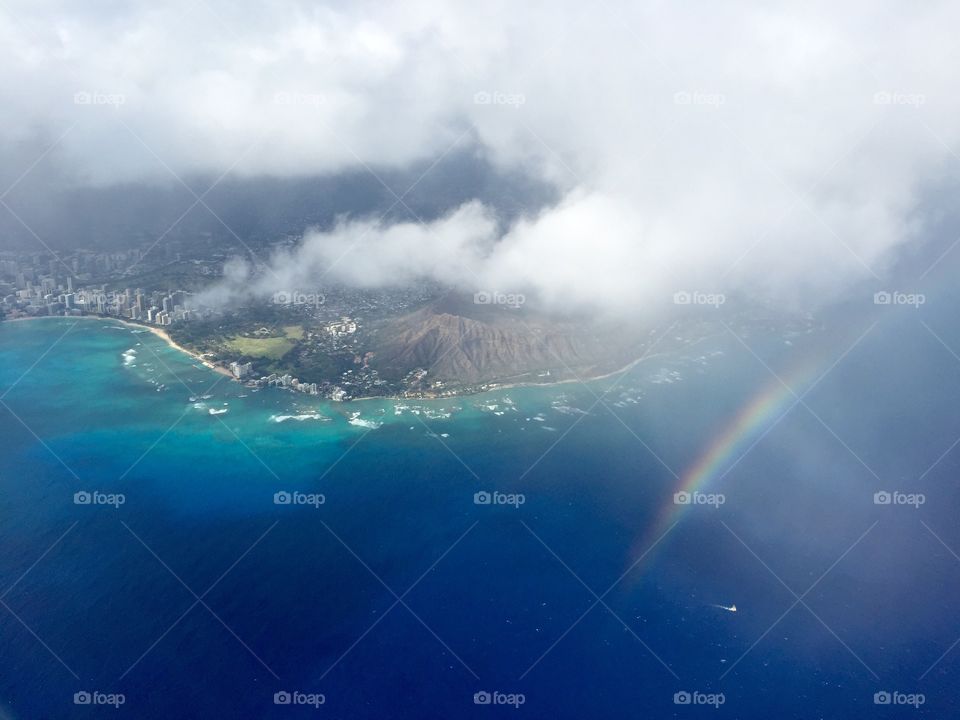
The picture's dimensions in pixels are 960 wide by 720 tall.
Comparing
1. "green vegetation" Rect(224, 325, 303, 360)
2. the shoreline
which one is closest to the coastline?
the shoreline

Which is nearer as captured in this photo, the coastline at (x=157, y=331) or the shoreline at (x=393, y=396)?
the shoreline at (x=393, y=396)

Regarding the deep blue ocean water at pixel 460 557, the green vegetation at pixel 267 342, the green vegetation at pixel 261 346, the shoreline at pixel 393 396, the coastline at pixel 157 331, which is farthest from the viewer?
the green vegetation at pixel 267 342

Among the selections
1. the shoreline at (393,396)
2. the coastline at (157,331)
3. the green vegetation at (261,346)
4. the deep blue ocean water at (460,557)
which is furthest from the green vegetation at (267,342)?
the deep blue ocean water at (460,557)

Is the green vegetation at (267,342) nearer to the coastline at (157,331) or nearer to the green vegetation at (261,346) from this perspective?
the green vegetation at (261,346)

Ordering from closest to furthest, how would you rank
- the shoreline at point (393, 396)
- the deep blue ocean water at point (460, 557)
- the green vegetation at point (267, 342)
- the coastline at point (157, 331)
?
1. the deep blue ocean water at point (460, 557)
2. the shoreline at point (393, 396)
3. the coastline at point (157, 331)
4. the green vegetation at point (267, 342)

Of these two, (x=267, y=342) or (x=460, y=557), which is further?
(x=267, y=342)

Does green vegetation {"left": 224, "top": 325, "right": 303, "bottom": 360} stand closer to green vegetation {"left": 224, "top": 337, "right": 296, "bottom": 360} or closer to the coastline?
green vegetation {"left": 224, "top": 337, "right": 296, "bottom": 360}

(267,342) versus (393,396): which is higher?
(267,342)

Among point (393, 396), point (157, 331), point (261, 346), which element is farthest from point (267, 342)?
point (393, 396)

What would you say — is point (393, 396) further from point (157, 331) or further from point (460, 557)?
point (157, 331)

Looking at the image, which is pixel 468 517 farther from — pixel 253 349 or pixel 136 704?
pixel 253 349
